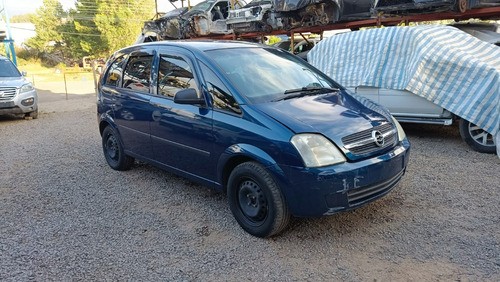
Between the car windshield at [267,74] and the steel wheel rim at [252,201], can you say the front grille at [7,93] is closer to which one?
the car windshield at [267,74]

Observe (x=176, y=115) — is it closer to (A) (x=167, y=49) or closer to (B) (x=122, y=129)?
(A) (x=167, y=49)

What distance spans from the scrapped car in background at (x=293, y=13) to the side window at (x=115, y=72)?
20.8 feet

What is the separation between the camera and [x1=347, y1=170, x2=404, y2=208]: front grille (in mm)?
3059

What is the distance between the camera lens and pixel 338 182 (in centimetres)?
294

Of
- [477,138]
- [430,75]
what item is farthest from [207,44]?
[477,138]

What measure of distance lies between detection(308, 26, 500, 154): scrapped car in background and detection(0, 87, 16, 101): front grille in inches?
319

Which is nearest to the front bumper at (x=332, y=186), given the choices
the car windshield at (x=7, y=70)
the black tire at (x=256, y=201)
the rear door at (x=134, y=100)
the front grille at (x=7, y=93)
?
the black tire at (x=256, y=201)

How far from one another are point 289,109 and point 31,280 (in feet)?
8.01

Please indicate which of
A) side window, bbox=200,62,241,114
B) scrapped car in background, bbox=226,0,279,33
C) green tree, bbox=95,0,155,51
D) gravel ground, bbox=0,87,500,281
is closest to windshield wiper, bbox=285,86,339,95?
side window, bbox=200,62,241,114

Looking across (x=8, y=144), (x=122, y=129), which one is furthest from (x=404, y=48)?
(x=8, y=144)

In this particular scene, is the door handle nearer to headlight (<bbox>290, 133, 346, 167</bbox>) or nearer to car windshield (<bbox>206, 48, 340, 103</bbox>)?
→ car windshield (<bbox>206, 48, 340, 103</bbox>)

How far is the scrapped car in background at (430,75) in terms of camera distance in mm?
5262

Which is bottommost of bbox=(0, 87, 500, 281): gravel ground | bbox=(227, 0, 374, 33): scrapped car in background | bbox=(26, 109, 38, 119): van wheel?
bbox=(0, 87, 500, 281): gravel ground

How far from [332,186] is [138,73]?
112 inches
